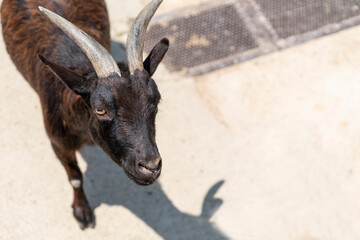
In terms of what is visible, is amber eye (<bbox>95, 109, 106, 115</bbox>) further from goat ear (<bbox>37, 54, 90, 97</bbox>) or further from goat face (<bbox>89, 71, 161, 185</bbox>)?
goat ear (<bbox>37, 54, 90, 97</bbox>)

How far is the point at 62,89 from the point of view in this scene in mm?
5137

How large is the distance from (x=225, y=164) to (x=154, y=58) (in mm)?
2460

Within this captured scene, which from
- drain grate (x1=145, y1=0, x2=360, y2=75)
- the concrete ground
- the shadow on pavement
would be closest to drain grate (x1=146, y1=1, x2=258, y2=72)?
drain grate (x1=145, y1=0, x2=360, y2=75)

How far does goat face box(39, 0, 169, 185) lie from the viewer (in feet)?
13.7

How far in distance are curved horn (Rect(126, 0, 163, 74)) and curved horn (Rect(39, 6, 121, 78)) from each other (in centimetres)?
15

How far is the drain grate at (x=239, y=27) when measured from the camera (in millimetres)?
7668

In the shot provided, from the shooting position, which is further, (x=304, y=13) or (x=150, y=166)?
(x=304, y=13)

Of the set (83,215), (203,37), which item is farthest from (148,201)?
(203,37)

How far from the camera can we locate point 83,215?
5.98m

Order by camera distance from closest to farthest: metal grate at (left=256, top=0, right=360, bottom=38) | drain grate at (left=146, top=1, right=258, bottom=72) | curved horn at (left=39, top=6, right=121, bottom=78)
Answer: curved horn at (left=39, top=6, right=121, bottom=78) < drain grate at (left=146, top=1, right=258, bottom=72) < metal grate at (left=256, top=0, right=360, bottom=38)

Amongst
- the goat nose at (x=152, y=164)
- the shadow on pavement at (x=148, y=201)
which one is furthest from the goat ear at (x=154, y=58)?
the shadow on pavement at (x=148, y=201)

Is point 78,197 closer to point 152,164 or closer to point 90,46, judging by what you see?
point 152,164

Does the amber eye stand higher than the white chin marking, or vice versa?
the amber eye

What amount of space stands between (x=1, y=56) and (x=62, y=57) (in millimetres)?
2567
